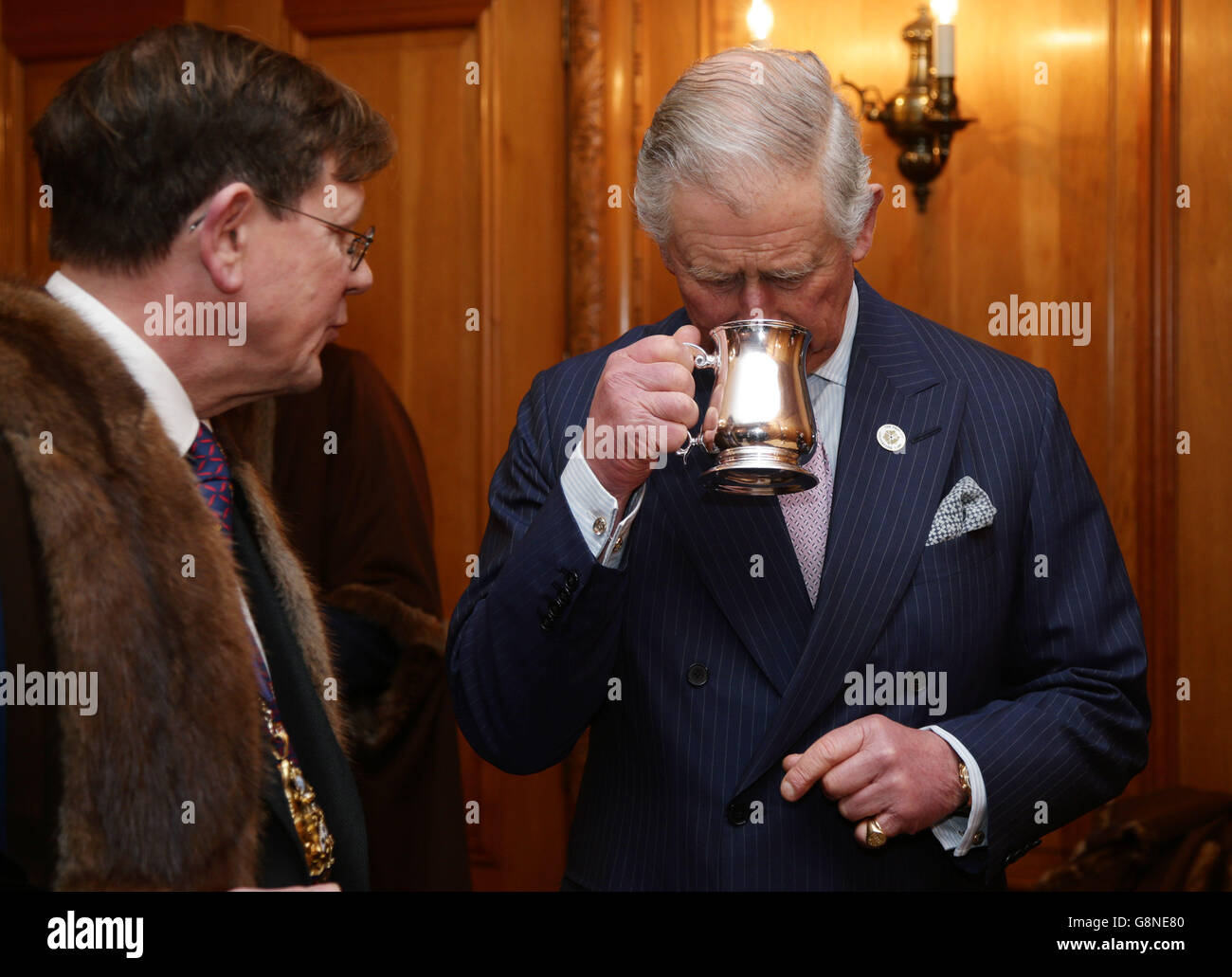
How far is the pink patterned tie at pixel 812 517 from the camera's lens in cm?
161

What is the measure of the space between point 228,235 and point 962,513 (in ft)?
3.17

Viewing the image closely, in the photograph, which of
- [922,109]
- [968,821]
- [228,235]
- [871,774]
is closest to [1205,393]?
[922,109]

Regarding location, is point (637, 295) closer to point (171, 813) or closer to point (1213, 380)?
point (1213, 380)

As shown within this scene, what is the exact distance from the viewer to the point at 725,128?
5.07 ft

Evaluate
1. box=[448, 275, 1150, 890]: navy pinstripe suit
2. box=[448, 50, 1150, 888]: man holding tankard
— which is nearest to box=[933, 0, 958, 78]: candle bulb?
box=[448, 50, 1150, 888]: man holding tankard

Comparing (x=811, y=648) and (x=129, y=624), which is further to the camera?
(x=811, y=648)

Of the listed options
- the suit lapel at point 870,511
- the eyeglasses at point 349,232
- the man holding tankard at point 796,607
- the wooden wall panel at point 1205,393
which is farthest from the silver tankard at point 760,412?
the wooden wall panel at point 1205,393

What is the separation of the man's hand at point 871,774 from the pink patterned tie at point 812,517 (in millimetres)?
237

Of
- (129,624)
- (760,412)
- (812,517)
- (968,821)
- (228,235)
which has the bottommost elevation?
(968,821)

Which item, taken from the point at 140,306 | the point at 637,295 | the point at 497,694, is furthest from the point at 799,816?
the point at 637,295

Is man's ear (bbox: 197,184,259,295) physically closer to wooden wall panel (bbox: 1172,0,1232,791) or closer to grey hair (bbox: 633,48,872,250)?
grey hair (bbox: 633,48,872,250)

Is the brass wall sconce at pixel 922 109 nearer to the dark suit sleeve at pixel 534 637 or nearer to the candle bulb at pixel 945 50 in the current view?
the candle bulb at pixel 945 50

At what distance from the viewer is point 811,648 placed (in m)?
1.50

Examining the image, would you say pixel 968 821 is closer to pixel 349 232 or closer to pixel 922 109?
pixel 349 232
